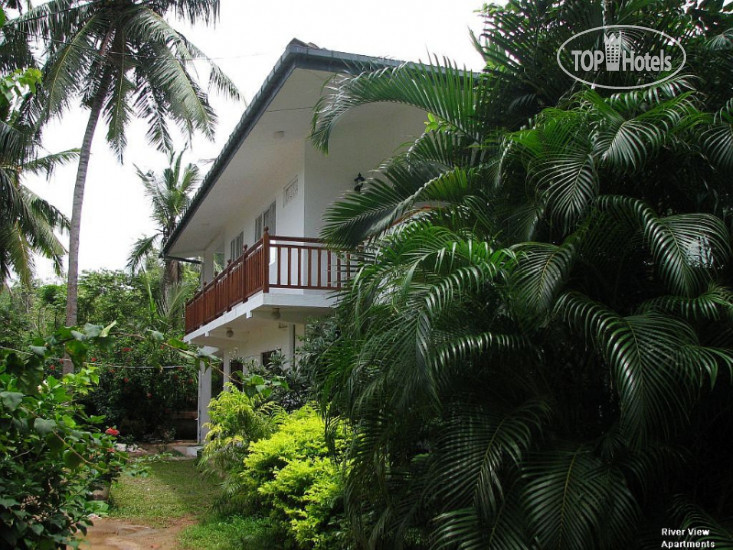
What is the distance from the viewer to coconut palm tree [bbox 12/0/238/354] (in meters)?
14.7

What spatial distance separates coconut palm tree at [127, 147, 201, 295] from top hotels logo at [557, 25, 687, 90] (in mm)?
26238

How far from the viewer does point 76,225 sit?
15891 millimetres

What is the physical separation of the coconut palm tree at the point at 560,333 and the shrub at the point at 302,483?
105 centimetres

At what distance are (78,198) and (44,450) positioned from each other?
13.4m

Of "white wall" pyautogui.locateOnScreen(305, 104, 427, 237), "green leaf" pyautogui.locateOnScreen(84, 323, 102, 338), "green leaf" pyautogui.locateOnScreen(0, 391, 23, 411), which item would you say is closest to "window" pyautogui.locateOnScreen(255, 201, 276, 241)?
"white wall" pyautogui.locateOnScreen(305, 104, 427, 237)

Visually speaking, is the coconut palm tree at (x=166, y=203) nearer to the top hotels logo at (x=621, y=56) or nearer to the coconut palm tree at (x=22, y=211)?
the coconut palm tree at (x=22, y=211)

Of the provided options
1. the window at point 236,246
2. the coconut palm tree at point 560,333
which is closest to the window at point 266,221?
the window at point 236,246

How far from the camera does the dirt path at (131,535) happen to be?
7438 mm

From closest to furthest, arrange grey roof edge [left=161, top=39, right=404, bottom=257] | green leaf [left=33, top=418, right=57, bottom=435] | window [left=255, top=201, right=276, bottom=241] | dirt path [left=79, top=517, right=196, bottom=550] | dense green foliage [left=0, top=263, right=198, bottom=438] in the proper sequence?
green leaf [left=33, top=418, right=57, bottom=435], dirt path [left=79, top=517, right=196, bottom=550], grey roof edge [left=161, top=39, right=404, bottom=257], window [left=255, top=201, right=276, bottom=241], dense green foliage [left=0, top=263, right=198, bottom=438]

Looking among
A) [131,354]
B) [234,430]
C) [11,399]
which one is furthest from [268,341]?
[11,399]

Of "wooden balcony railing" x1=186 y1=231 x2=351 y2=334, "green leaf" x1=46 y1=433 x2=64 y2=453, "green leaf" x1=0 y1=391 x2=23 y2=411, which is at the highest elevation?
"wooden balcony railing" x1=186 y1=231 x2=351 y2=334

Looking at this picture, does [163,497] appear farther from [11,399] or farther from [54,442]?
[11,399]

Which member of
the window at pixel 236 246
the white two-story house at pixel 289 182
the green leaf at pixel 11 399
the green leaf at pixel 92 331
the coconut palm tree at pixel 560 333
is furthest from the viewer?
the window at pixel 236 246

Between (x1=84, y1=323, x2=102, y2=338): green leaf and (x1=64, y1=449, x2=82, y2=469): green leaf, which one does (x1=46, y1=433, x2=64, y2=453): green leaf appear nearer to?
(x1=64, y1=449, x2=82, y2=469): green leaf
